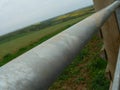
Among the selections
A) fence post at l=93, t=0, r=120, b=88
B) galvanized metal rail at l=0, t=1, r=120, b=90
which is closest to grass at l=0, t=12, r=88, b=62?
fence post at l=93, t=0, r=120, b=88

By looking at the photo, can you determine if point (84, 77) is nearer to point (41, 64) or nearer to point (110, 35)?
point (110, 35)

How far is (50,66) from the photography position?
0.61m

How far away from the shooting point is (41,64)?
1.94 ft

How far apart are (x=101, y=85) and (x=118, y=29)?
642cm

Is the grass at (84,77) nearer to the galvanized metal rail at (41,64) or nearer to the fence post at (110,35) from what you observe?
the fence post at (110,35)

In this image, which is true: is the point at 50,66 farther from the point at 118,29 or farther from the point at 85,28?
the point at 118,29

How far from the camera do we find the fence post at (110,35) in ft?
6.73

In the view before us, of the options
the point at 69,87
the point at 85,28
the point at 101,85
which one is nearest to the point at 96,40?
the point at 69,87

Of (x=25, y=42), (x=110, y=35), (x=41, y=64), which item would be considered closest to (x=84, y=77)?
(x=110, y=35)

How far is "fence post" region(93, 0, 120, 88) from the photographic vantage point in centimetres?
205

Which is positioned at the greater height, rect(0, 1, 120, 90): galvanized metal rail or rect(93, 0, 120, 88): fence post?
rect(0, 1, 120, 90): galvanized metal rail

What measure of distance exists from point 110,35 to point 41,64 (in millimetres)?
1668

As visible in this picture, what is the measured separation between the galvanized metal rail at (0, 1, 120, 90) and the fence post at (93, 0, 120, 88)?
49.9 inches

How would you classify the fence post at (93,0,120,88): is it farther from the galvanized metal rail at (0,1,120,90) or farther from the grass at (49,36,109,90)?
the grass at (49,36,109,90)
